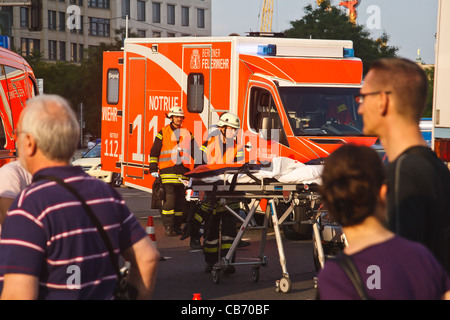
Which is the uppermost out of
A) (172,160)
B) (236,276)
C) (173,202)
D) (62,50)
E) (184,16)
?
(184,16)

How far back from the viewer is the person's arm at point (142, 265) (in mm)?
3752

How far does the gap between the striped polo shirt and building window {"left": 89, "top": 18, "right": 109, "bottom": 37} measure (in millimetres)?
94440

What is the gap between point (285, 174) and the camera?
9.62 m

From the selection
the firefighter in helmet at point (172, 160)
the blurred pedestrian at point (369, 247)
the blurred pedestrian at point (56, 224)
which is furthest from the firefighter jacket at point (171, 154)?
the blurred pedestrian at point (369, 247)

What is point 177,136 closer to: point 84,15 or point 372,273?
point 372,273

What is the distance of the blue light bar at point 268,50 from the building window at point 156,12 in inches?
3404

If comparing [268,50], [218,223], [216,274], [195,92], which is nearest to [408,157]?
[216,274]

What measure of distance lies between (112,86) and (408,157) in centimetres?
1520

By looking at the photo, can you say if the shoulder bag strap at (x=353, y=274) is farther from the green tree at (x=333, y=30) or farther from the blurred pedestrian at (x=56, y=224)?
the green tree at (x=333, y=30)

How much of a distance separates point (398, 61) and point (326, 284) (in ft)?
3.76

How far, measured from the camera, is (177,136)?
13.9 metres

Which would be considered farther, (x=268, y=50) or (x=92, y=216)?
(x=268, y=50)

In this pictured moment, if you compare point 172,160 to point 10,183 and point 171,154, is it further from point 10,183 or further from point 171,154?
point 10,183

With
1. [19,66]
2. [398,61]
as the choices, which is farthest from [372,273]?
[19,66]
